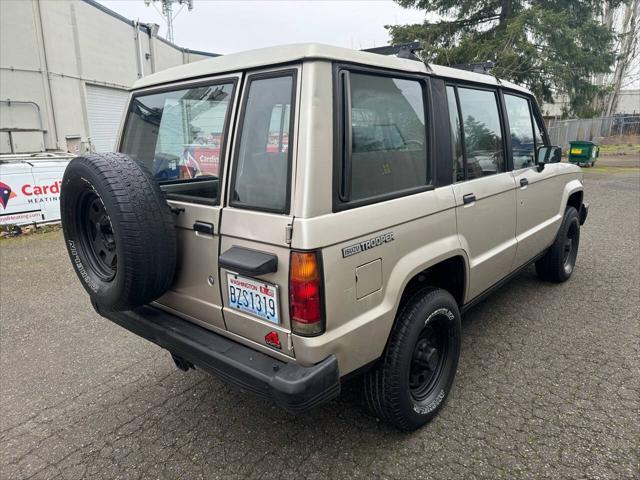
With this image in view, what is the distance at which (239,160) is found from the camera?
2.22m

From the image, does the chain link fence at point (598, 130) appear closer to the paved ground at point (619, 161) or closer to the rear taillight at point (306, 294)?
the paved ground at point (619, 161)

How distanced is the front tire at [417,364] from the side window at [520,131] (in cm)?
166

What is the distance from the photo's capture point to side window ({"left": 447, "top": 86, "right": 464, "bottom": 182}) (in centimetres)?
287

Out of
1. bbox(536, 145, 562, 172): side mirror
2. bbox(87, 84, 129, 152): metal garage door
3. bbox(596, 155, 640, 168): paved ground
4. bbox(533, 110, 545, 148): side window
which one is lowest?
bbox(596, 155, 640, 168): paved ground

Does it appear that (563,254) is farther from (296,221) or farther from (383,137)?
(296,221)

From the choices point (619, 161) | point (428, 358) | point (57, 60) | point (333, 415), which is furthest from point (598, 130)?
point (333, 415)

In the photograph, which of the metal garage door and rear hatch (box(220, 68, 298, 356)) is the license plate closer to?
rear hatch (box(220, 68, 298, 356))

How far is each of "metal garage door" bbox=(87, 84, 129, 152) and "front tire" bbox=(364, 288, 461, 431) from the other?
49.2ft

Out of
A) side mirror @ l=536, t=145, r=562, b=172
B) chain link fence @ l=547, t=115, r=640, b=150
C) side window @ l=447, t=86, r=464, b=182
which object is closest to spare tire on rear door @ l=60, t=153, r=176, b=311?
side window @ l=447, t=86, r=464, b=182

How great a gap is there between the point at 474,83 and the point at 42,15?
1425cm

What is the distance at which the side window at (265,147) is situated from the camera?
2.06m

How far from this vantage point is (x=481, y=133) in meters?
3.25

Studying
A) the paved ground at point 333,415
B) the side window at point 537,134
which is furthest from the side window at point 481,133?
the paved ground at point 333,415

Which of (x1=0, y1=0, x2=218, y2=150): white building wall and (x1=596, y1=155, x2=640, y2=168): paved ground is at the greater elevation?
(x1=0, y1=0, x2=218, y2=150): white building wall
